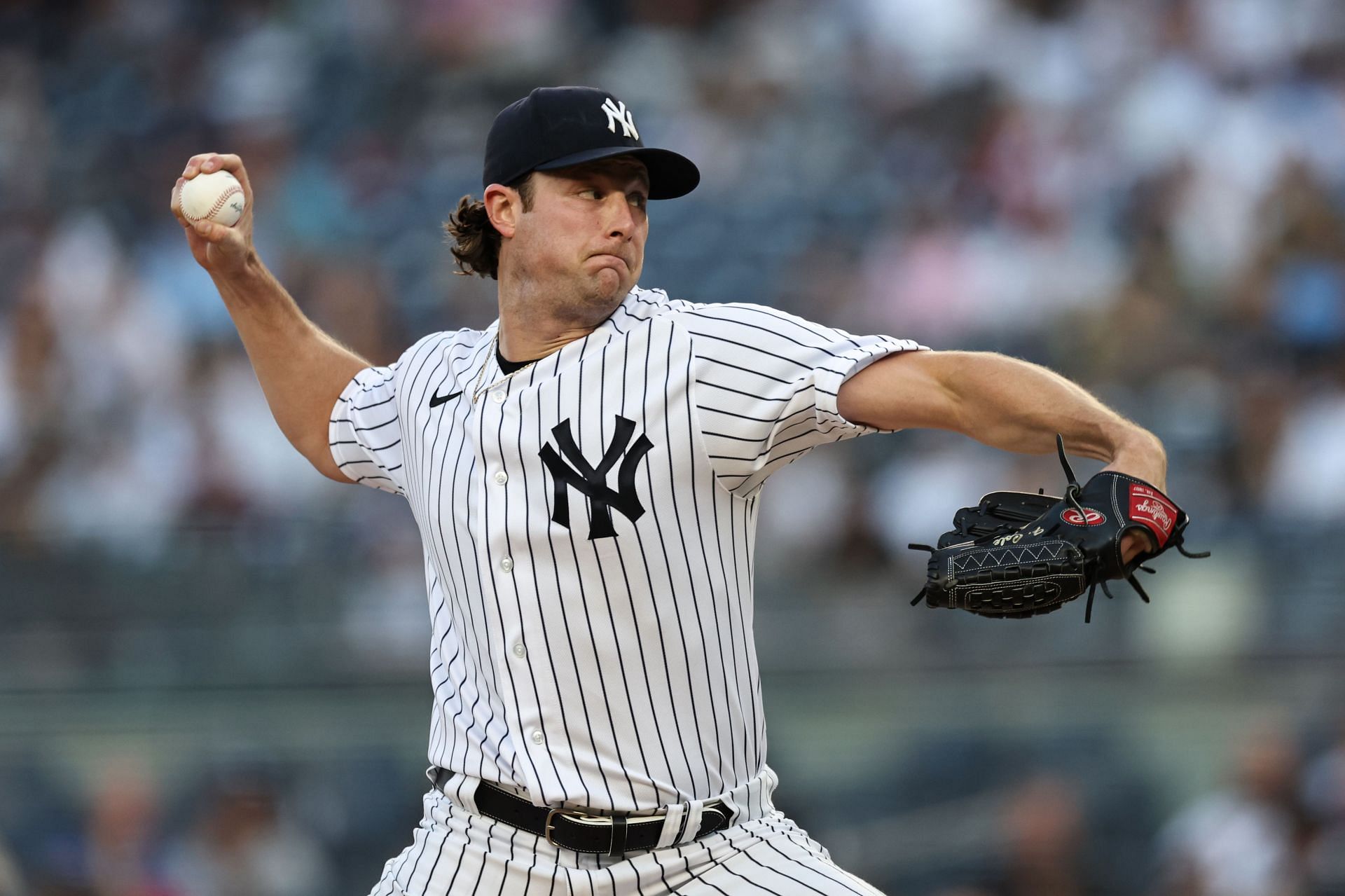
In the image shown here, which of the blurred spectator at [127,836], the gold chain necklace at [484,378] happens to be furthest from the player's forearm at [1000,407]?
the blurred spectator at [127,836]

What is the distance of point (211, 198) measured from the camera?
3.52 meters

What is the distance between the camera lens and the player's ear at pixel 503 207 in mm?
3299

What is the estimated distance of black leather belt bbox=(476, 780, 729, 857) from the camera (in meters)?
2.91

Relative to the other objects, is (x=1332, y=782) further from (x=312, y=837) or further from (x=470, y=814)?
(x=470, y=814)

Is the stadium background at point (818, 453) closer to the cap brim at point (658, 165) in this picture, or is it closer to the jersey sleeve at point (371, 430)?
the jersey sleeve at point (371, 430)

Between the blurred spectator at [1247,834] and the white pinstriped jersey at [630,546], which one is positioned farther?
the blurred spectator at [1247,834]

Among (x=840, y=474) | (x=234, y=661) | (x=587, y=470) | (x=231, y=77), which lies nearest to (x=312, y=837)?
(x=234, y=661)

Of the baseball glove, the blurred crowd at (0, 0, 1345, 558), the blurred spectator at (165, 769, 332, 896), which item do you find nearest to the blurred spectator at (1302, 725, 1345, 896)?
the blurred crowd at (0, 0, 1345, 558)

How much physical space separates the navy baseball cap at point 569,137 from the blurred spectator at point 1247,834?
4.03m

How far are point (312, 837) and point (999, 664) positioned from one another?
2711 mm

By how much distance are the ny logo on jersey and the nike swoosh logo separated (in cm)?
34

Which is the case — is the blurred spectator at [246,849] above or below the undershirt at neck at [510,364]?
below

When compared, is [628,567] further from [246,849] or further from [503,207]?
[246,849]

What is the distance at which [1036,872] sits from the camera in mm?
6238
